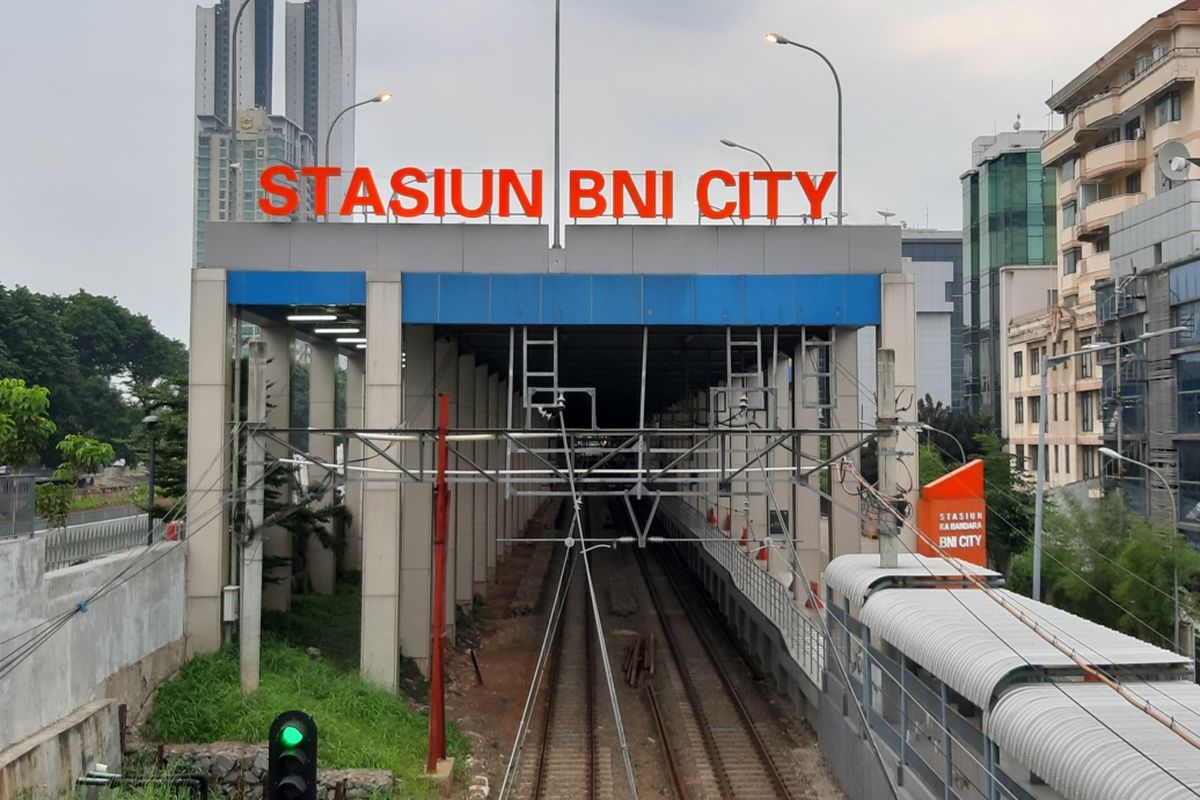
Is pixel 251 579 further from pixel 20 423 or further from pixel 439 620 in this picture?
pixel 20 423

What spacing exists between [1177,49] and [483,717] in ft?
109

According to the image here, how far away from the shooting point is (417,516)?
23.9 meters

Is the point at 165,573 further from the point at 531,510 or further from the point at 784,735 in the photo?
the point at 531,510

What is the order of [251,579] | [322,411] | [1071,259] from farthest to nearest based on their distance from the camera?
[1071,259]
[322,411]
[251,579]

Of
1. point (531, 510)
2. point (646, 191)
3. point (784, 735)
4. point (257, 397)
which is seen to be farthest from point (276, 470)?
point (531, 510)

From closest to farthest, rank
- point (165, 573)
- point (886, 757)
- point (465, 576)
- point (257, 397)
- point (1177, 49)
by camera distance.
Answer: point (886, 757) → point (257, 397) → point (165, 573) → point (465, 576) → point (1177, 49)

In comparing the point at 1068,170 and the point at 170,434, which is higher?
the point at 1068,170

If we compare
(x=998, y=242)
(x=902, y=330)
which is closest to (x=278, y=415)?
Answer: (x=902, y=330)

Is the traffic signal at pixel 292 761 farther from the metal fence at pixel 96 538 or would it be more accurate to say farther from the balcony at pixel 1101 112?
the balcony at pixel 1101 112

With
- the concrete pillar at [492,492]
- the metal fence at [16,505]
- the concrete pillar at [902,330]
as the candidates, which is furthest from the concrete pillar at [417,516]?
the concrete pillar at [492,492]

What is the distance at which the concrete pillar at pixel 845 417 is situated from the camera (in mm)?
22263

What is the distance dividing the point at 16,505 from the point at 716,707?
1348 cm

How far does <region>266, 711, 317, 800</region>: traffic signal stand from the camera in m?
5.57

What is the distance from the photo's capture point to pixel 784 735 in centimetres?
1961
